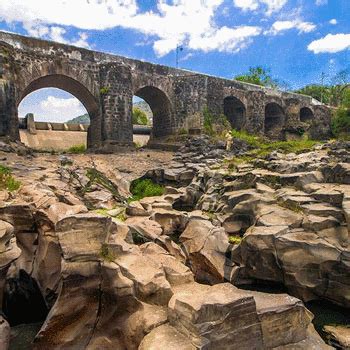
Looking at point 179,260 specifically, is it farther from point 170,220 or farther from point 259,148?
point 259,148

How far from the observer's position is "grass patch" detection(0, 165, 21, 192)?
35.9 ft

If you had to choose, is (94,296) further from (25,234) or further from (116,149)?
(116,149)

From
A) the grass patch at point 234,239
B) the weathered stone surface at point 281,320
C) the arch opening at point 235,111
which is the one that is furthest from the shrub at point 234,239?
the arch opening at point 235,111

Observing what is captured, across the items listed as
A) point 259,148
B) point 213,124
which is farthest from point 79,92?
point 259,148

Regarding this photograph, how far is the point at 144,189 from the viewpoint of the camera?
680 inches

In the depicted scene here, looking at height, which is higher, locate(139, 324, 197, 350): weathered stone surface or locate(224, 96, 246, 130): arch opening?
locate(224, 96, 246, 130): arch opening

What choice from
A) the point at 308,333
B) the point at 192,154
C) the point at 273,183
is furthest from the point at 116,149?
the point at 308,333

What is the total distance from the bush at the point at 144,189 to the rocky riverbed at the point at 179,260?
42.1 inches

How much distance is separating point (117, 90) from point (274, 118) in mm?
18994

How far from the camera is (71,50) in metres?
20.3

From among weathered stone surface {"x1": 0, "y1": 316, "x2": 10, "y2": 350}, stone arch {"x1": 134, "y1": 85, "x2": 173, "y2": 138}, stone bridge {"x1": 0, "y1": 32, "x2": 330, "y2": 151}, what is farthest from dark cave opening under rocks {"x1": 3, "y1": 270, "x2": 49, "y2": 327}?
stone arch {"x1": 134, "y1": 85, "x2": 173, "y2": 138}

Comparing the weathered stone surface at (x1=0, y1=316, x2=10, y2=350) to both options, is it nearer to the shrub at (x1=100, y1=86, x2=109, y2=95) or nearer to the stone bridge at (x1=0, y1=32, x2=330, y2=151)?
the stone bridge at (x1=0, y1=32, x2=330, y2=151)

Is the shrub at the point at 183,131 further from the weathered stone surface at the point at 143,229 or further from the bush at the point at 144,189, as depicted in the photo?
the weathered stone surface at the point at 143,229

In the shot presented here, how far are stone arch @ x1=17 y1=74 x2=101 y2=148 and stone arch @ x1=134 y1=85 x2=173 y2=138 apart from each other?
3525mm
